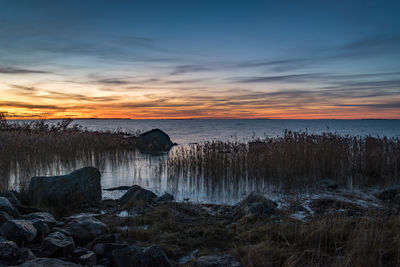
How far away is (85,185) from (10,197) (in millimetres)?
1781

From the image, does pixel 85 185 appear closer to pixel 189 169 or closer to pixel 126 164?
pixel 189 169

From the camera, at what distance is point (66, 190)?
7.79 m

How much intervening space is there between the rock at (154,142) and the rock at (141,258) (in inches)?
757

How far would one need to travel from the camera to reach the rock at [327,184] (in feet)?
32.6

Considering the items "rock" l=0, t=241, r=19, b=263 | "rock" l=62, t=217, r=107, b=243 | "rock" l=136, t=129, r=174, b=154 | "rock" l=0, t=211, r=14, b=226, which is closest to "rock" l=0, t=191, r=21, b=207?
"rock" l=0, t=211, r=14, b=226

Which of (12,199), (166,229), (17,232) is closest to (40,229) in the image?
(17,232)

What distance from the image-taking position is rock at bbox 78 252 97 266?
392cm

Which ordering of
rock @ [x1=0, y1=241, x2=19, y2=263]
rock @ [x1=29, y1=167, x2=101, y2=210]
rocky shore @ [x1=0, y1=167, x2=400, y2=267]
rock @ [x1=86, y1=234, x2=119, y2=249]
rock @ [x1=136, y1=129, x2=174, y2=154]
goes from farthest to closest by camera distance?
rock @ [x1=136, y1=129, x2=174, y2=154]
rock @ [x1=29, y1=167, x2=101, y2=210]
rock @ [x1=86, y1=234, x2=119, y2=249]
rocky shore @ [x1=0, y1=167, x2=400, y2=267]
rock @ [x1=0, y1=241, x2=19, y2=263]

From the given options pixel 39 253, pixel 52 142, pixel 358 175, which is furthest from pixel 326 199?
pixel 52 142

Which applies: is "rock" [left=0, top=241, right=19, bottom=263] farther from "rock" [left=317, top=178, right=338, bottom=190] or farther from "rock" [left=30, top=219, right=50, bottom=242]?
"rock" [left=317, top=178, right=338, bottom=190]

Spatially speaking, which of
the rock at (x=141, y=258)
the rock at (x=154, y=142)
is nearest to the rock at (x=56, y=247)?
the rock at (x=141, y=258)

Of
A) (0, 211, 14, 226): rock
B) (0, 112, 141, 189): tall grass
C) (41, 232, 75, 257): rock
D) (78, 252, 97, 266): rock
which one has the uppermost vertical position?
(0, 112, 141, 189): tall grass

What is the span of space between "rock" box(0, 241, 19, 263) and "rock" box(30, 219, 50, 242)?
2.93 ft

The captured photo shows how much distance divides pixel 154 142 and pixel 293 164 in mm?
14899
